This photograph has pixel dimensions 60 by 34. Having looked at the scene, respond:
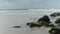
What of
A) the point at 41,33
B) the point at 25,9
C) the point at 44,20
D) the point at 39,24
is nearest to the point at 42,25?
the point at 39,24

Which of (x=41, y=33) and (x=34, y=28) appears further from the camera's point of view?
(x=34, y=28)

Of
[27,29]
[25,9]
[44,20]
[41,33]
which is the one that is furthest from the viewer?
[25,9]

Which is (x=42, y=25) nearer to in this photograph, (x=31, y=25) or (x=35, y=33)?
(x=31, y=25)

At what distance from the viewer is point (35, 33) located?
25.0 feet

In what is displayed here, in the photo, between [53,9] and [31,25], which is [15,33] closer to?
[31,25]

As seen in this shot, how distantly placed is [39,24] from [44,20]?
2.97 feet

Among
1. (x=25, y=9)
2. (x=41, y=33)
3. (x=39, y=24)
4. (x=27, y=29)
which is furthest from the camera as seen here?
(x=25, y=9)

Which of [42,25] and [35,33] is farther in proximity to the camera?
[42,25]

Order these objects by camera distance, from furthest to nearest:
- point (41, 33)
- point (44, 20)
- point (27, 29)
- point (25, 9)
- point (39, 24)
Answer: point (25, 9)
point (44, 20)
point (39, 24)
point (27, 29)
point (41, 33)

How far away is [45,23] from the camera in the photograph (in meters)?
9.23

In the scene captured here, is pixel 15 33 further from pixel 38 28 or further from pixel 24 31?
pixel 38 28

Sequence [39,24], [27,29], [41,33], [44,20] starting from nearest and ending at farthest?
[41,33] < [27,29] < [39,24] < [44,20]

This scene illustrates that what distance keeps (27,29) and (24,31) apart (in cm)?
40

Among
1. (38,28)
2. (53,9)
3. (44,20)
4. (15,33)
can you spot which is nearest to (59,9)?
(53,9)
